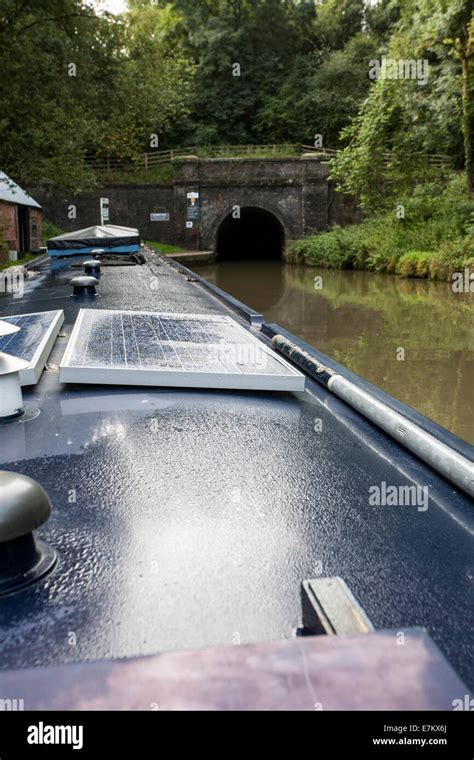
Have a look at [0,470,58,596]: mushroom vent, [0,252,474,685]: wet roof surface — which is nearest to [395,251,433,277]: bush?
[0,252,474,685]: wet roof surface

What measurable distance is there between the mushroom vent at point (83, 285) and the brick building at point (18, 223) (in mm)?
10012

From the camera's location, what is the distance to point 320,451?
2.12 m

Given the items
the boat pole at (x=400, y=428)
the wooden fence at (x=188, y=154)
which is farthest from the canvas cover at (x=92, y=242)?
the wooden fence at (x=188, y=154)

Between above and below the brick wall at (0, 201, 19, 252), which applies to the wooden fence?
above

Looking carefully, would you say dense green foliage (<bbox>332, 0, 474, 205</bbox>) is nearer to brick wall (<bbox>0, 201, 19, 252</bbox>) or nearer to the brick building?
the brick building

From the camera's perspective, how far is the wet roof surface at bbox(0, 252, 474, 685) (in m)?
1.16

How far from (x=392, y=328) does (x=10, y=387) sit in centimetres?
827

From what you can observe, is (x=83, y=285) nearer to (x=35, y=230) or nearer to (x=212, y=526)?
(x=212, y=526)

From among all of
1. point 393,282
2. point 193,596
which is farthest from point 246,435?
point 393,282

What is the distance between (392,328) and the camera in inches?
383

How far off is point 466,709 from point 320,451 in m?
1.38

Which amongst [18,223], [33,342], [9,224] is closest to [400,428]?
[33,342]

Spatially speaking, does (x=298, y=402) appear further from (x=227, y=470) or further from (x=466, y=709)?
(x=466, y=709)

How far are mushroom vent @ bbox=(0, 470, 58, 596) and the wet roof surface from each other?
0.10ft
